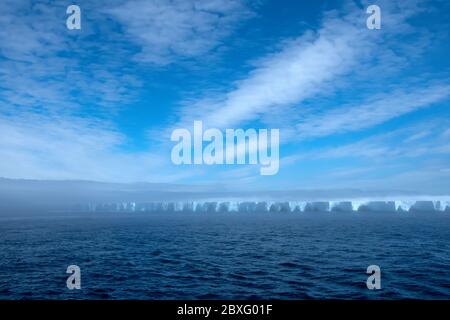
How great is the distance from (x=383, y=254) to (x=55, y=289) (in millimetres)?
59332

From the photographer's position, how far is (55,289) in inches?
1476

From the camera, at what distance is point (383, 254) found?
2437 inches

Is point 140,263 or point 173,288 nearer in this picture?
point 173,288

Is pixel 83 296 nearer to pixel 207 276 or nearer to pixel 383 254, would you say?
pixel 207 276

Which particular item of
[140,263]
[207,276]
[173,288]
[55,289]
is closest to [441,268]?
[207,276]

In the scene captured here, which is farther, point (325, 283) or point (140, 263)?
point (140, 263)

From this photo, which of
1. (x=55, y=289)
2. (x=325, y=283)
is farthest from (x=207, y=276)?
(x=55, y=289)
